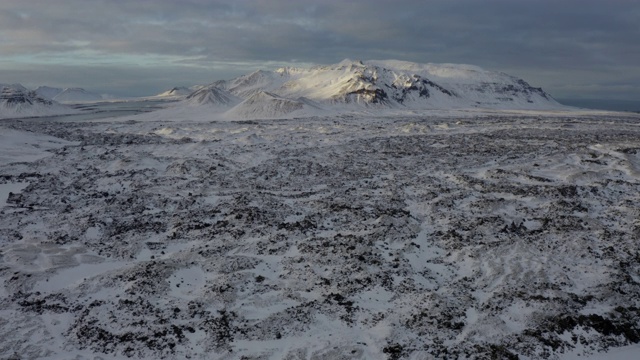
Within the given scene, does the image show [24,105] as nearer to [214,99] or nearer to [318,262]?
[214,99]

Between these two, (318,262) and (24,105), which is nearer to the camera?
(318,262)

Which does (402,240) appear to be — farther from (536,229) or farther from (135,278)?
(135,278)

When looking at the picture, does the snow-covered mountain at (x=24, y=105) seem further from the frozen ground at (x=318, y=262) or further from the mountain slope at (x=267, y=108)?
the frozen ground at (x=318, y=262)

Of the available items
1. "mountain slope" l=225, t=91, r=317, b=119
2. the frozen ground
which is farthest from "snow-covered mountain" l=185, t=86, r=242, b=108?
the frozen ground

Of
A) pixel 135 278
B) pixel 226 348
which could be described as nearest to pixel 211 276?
pixel 135 278

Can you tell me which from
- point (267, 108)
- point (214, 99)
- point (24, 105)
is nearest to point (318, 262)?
point (267, 108)

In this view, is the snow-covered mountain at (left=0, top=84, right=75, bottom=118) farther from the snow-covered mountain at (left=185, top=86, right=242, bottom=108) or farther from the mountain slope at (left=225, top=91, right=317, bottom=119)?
the mountain slope at (left=225, top=91, right=317, bottom=119)
